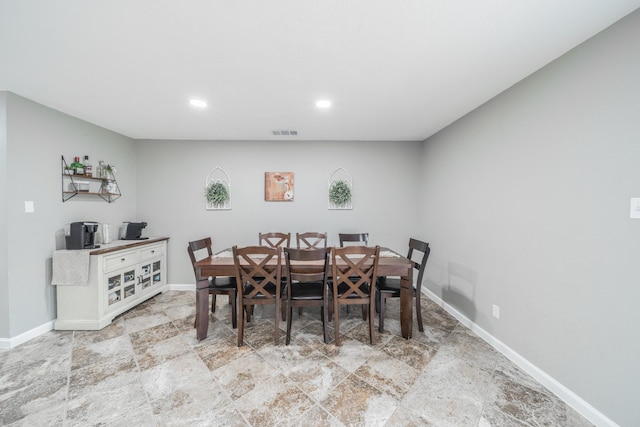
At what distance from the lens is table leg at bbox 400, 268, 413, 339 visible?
2.33 m

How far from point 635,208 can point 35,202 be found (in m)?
4.90

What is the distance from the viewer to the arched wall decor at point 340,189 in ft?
12.2

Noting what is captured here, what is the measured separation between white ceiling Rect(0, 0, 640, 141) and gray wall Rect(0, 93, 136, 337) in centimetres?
26

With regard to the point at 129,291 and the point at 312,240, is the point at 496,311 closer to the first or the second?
the point at 312,240

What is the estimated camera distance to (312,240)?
3840 mm

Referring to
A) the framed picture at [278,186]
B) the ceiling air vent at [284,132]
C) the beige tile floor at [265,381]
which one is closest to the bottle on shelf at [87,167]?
the beige tile floor at [265,381]

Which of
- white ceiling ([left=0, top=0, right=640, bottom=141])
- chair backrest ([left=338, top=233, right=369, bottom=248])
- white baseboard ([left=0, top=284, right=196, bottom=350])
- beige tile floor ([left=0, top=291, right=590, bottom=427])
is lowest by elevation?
A: beige tile floor ([left=0, top=291, right=590, bottom=427])

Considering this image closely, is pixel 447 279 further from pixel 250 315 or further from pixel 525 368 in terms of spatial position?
pixel 250 315

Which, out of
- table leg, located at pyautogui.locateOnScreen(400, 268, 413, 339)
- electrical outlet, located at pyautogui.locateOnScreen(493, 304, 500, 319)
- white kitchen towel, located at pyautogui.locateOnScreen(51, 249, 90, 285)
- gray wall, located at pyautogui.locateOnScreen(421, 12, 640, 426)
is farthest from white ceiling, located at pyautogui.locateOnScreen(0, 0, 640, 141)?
electrical outlet, located at pyautogui.locateOnScreen(493, 304, 500, 319)

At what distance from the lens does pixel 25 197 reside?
233cm

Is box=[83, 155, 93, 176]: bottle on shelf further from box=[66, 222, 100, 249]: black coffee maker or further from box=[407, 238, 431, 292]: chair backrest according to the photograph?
box=[407, 238, 431, 292]: chair backrest

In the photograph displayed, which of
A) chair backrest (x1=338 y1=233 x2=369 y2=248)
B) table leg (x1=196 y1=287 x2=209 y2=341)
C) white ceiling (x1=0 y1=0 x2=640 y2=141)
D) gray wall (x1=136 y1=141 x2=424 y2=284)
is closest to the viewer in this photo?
white ceiling (x1=0 y1=0 x2=640 y2=141)

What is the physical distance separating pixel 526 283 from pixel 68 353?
13.7ft

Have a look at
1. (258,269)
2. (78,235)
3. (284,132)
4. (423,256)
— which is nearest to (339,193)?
(284,132)
